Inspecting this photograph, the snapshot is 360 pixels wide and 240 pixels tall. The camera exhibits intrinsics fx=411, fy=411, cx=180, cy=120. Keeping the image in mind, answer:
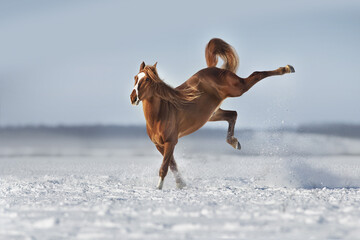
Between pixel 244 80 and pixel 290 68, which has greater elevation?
pixel 290 68

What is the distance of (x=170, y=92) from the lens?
21.9 feet

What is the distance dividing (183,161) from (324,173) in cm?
320

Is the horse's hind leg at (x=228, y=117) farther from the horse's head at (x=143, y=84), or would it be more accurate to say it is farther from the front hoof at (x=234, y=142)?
the horse's head at (x=143, y=84)

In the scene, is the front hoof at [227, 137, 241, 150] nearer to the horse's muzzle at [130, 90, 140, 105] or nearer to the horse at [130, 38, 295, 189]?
the horse at [130, 38, 295, 189]

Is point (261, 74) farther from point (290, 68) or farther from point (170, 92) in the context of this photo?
point (170, 92)

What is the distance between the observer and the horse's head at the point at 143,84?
20.5 feet

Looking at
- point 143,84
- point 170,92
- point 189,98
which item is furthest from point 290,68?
point 143,84

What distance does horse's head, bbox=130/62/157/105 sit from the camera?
6.24 meters

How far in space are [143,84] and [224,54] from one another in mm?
2427

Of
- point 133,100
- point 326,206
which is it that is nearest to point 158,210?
point 326,206

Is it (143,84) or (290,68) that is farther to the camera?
(290,68)

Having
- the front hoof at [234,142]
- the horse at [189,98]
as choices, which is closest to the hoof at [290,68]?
the horse at [189,98]

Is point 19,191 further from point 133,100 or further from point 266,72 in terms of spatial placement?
Result: point 266,72

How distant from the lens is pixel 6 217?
3836 mm
